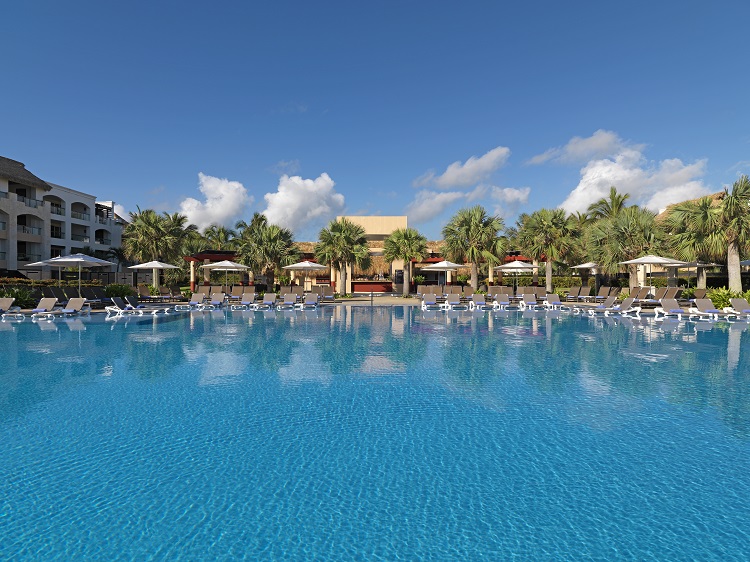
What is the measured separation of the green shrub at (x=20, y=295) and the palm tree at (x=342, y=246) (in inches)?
589

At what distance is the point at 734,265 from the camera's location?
64.3 ft

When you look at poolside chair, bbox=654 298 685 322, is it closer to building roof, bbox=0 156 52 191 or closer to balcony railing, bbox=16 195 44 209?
building roof, bbox=0 156 52 191

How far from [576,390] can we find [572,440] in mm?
2288

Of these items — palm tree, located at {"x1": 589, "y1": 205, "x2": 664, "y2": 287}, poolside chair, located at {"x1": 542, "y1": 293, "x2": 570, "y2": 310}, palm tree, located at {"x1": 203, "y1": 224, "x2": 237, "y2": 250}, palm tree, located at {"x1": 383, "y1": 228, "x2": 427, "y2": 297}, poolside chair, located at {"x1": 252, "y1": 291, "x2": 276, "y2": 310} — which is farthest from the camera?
palm tree, located at {"x1": 203, "y1": 224, "x2": 237, "y2": 250}

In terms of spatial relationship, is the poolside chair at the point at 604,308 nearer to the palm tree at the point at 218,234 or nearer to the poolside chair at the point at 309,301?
Answer: the poolside chair at the point at 309,301

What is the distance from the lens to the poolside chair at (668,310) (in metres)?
17.8

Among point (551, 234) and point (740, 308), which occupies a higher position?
point (551, 234)

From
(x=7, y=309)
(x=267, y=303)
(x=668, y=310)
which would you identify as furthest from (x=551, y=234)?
(x=7, y=309)

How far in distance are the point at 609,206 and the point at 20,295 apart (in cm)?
4279

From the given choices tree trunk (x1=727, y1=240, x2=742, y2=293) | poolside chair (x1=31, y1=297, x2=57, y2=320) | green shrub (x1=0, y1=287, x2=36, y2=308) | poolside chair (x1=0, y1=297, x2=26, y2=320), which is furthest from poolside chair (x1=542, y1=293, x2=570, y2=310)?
green shrub (x1=0, y1=287, x2=36, y2=308)

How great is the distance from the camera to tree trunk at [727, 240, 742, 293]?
19.5 metres

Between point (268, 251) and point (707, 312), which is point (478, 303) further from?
point (268, 251)

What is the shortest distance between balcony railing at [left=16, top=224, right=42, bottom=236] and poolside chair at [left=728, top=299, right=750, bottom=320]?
43802 millimetres

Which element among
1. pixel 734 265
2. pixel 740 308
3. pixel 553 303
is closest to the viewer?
pixel 740 308
